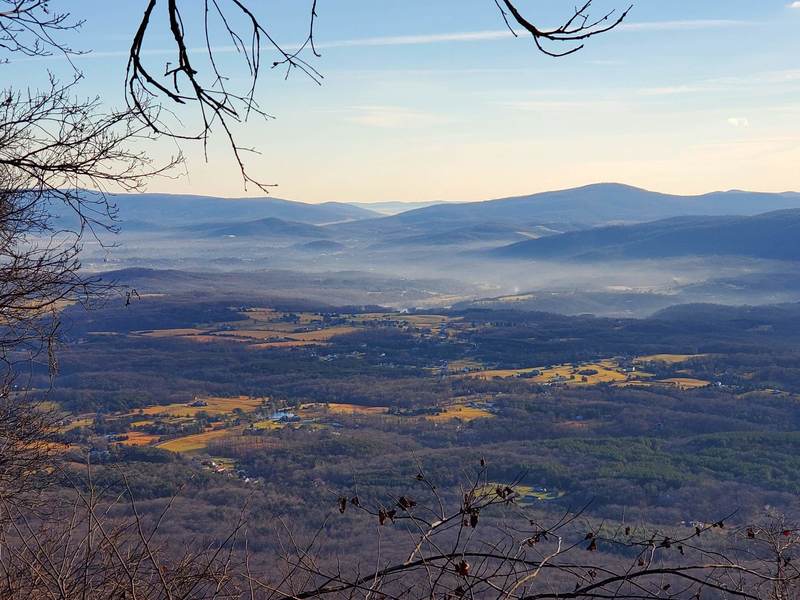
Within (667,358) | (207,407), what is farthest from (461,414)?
(667,358)

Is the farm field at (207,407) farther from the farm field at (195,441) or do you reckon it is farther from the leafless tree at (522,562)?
the leafless tree at (522,562)

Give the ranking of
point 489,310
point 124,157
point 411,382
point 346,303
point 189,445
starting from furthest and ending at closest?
point 346,303
point 489,310
point 411,382
point 189,445
point 124,157

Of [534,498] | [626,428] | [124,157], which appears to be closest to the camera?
[124,157]

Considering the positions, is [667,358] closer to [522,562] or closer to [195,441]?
[195,441]

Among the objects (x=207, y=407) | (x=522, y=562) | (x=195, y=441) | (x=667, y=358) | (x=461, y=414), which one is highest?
(x=522, y=562)

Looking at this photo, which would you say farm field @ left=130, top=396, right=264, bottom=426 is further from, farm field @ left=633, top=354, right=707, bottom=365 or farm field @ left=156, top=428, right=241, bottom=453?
farm field @ left=633, top=354, right=707, bottom=365

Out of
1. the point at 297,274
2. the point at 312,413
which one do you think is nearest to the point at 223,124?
the point at 312,413

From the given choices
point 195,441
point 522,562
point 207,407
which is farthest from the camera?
point 207,407

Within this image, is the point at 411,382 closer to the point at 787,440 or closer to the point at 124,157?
the point at 787,440

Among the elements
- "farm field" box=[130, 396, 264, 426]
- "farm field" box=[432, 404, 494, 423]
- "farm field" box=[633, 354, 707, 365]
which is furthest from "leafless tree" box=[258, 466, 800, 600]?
"farm field" box=[633, 354, 707, 365]

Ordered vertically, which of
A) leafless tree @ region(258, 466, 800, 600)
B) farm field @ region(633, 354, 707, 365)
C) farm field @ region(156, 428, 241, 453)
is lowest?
farm field @ region(156, 428, 241, 453)

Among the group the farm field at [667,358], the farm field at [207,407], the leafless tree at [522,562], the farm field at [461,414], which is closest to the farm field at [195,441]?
the farm field at [207,407]
